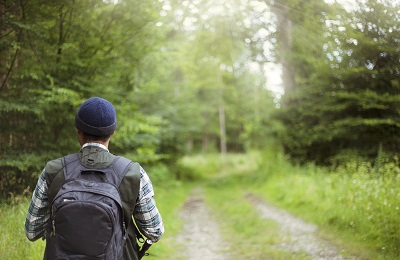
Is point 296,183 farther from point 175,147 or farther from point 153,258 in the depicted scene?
point 175,147

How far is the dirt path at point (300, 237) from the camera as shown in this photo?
5340 millimetres

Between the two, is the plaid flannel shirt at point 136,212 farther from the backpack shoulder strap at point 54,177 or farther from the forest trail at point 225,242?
the forest trail at point 225,242

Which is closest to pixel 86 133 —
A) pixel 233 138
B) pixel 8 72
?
pixel 8 72

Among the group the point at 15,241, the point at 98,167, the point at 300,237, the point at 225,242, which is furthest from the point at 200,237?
the point at 98,167

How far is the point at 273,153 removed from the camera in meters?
14.4

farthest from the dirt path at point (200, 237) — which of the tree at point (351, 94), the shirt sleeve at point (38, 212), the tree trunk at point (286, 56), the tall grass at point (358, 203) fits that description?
the tree trunk at point (286, 56)

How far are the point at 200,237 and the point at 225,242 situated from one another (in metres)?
0.68

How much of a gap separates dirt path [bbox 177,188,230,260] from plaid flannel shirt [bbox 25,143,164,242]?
3479mm

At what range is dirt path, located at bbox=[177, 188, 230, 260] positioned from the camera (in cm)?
589

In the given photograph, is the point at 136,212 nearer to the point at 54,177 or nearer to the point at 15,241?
the point at 54,177

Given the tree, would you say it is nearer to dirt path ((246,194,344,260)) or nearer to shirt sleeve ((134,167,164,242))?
dirt path ((246,194,344,260))

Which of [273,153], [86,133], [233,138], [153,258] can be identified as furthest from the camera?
[233,138]

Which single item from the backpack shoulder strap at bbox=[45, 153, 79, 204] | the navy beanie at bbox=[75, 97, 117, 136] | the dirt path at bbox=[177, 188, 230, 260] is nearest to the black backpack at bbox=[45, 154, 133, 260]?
the backpack shoulder strap at bbox=[45, 153, 79, 204]

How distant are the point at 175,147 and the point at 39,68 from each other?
11798 mm
